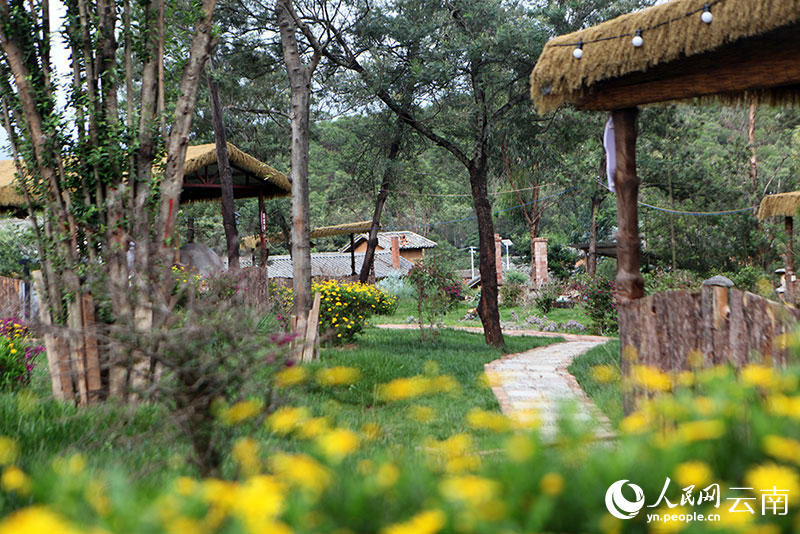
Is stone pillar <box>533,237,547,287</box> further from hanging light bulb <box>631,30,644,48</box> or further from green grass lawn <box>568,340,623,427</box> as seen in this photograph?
hanging light bulb <box>631,30,644,48</box>

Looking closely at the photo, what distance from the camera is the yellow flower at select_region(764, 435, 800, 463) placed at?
4.46 ft

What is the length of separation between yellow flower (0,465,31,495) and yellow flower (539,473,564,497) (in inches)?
53.6

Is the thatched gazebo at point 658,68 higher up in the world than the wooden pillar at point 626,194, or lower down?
higher up

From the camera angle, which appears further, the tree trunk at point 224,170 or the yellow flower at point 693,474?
the tree trunk at point 224,170

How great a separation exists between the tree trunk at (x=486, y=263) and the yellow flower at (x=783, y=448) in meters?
8.93

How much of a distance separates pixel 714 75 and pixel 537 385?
3383mm

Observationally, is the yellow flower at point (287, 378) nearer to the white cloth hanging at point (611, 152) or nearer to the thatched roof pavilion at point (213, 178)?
the white cloth hanging at point (611, 152)

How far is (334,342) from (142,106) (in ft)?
16.6

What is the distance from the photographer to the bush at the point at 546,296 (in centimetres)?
1947

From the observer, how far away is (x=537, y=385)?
6.47 meters

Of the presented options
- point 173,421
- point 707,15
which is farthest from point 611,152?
point 173,421

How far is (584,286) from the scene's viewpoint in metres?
15.2

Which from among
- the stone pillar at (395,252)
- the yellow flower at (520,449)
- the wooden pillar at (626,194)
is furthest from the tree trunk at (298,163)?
the stone pillar at (395,252)

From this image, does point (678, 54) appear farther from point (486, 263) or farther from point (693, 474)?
point (486, 263)
